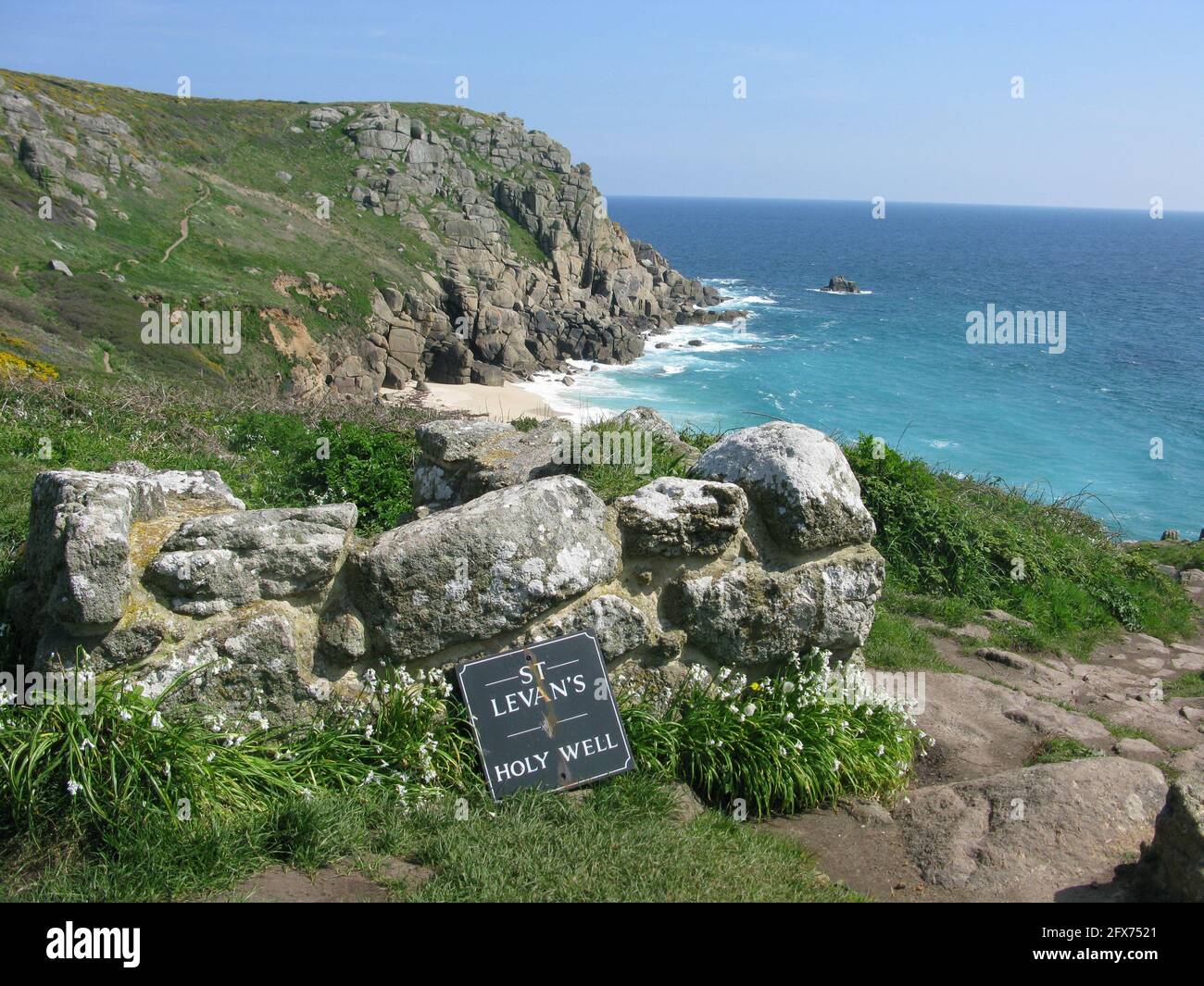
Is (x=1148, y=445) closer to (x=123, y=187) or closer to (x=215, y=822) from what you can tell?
(x=215, y=822)

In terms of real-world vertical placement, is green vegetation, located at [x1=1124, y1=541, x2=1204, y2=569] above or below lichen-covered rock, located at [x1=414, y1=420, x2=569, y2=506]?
below

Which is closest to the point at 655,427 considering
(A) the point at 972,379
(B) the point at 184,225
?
(B) the point at 184,225

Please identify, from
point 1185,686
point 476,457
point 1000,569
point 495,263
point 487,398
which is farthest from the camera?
point 495,263

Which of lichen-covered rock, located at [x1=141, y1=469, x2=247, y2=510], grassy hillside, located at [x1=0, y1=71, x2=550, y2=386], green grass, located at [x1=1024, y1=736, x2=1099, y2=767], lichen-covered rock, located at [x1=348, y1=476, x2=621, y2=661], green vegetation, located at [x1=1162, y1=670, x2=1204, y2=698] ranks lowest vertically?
green vegetation, located at [x1=1162, y1=670, x2=1204, y2=698]

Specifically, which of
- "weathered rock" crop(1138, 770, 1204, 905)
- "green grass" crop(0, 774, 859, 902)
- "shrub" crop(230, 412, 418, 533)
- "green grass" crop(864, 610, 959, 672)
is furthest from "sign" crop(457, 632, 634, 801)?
"shrub" crop(230, 412, 418, 533)

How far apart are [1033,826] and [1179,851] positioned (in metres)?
0.97

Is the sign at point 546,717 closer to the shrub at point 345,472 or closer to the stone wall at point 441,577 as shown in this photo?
the stone wall at point 441,577

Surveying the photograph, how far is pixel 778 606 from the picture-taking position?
236 inches

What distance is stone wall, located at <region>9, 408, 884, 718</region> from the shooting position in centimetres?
480

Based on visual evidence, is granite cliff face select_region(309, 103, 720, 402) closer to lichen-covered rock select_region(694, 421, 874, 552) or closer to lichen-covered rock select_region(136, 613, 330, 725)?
lichen-covered rock select_region(694, 421, 874, 552)

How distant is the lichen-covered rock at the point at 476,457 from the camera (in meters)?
7.35

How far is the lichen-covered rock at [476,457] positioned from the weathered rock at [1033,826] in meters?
3.71

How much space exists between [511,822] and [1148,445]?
49.7 meters

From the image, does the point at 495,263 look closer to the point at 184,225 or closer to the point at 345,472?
the point at 184,225
